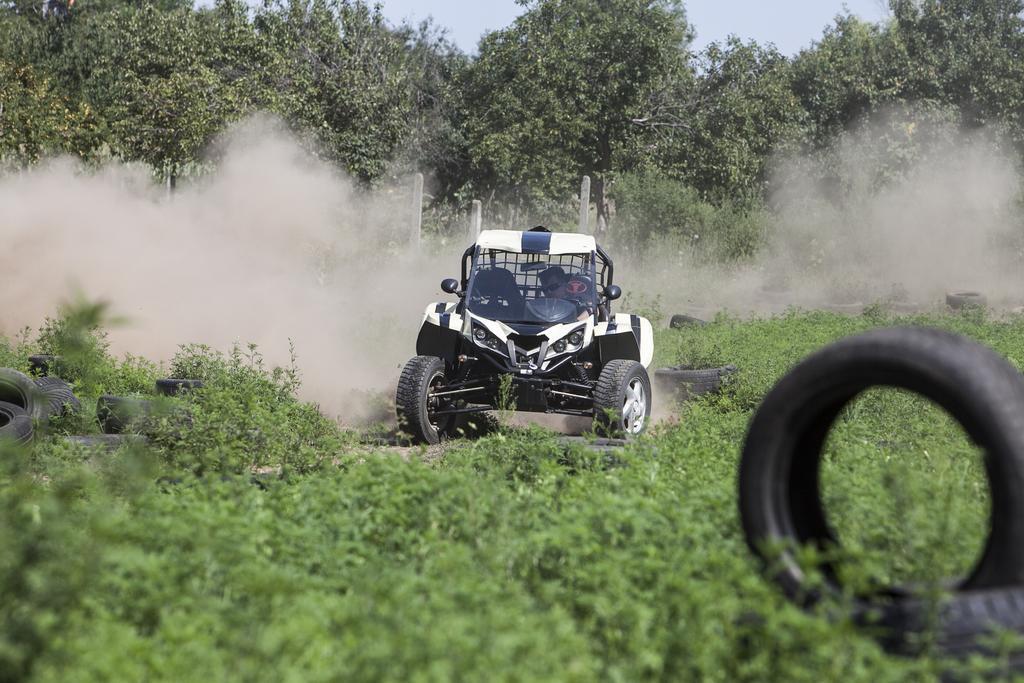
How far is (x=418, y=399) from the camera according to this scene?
11516mm

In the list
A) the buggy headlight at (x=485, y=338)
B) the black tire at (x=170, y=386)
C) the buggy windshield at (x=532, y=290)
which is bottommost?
the black tire at (x=170, y=386)

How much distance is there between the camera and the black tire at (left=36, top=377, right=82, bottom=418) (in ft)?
35.5

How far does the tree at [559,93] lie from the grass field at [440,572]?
84.9 ft

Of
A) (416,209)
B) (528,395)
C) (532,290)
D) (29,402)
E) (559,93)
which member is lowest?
(29,402)

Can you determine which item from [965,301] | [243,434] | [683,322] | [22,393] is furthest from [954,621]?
[965,301]

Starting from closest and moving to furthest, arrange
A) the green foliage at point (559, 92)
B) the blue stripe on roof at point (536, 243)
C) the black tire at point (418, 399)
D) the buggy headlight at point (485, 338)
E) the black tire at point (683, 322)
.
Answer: the black tire at point (418, 399) → the buggy headlight at point (485, 338) → the blue stripe on roof at point (536, 243) → the black tire at point (683, 322) → the green foliage at point (559, 92)

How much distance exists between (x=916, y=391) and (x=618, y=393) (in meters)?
6.77

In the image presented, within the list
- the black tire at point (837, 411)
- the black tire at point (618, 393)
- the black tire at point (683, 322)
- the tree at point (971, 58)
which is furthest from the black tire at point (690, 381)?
the tree at point (971, 58)

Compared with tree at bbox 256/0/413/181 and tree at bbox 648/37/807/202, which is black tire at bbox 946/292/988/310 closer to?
tree at bbox 648/37/807/202

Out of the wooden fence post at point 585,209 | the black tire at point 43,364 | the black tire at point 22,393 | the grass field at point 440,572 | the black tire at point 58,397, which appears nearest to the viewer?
the grass field at point 440,572

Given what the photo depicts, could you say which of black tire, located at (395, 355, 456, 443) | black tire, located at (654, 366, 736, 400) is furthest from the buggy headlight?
black tire, located at (654, 366, 736, 400)

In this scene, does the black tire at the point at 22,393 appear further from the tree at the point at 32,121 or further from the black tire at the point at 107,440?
the tree at the point at 32,121

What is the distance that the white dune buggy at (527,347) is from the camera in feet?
38.3

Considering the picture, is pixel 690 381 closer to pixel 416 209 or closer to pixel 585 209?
pixel 416 209
